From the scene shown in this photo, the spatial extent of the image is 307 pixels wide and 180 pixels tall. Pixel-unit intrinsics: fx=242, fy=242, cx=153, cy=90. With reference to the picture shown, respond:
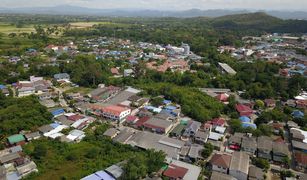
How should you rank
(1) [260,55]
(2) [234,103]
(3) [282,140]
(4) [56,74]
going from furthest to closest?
(1) [260,55]
(4) [56,74]
(2) [234,103]
(3) [282,140]

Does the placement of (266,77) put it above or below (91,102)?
above

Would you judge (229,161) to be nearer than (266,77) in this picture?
Yes

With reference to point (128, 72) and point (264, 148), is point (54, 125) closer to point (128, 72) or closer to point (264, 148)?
point (264, 148)

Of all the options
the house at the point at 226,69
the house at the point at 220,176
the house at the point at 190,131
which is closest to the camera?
the house at the point at 220,176

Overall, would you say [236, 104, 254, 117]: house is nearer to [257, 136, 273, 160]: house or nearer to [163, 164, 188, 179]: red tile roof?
[257, 136, 273, 160]: house

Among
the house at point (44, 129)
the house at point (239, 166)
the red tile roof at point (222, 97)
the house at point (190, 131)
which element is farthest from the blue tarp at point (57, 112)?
the red tile roof at point (222, 97)

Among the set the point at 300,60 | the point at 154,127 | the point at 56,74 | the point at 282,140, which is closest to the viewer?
the point at 282,140

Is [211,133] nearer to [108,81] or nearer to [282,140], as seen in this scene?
[282,140]

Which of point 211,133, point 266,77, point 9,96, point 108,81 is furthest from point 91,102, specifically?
point 266,77

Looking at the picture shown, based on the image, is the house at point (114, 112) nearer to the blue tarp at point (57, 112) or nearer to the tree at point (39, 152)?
the blue tarp at point (57, 112)

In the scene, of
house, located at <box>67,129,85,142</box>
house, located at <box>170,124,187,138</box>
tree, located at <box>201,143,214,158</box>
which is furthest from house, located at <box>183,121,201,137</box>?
house, located at <box>67,129,85,142</box>
